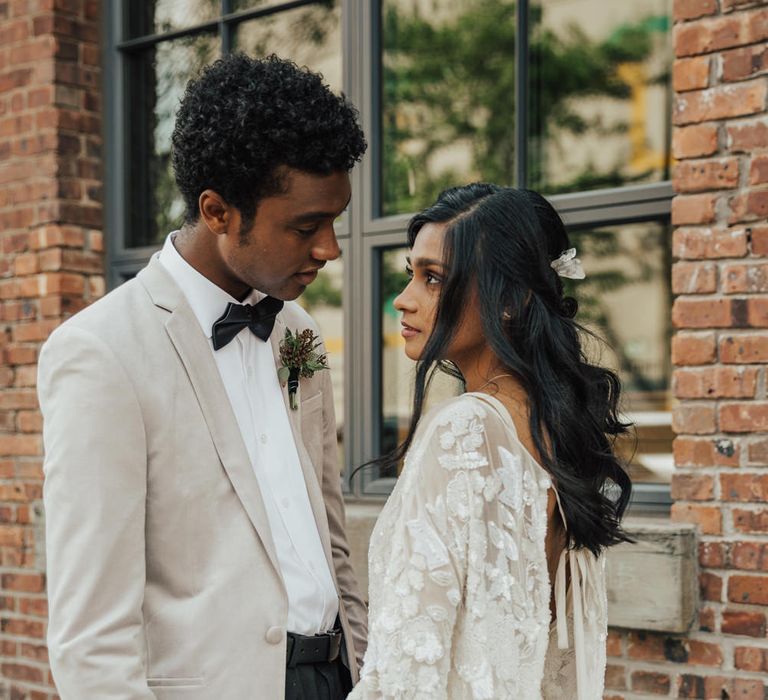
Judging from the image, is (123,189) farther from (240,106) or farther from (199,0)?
(240,106)

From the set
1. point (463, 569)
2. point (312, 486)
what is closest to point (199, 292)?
point (312, 486)

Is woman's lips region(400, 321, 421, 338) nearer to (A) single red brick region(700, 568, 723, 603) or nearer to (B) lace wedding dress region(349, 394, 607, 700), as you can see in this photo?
(B) lace wedding dress region(349, 394, 607, 700)

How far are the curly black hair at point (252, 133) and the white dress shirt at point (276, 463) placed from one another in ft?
0.65

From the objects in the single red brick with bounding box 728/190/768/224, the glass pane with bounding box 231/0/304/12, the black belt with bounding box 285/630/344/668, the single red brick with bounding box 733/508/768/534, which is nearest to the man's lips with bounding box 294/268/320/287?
the black belt with bounding box 285/630/344/668

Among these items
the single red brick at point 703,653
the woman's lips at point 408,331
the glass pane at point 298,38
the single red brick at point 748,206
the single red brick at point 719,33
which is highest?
the glass pane at point 298,38

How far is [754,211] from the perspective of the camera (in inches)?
116

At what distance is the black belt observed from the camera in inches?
86.3

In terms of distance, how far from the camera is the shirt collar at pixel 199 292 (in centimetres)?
226

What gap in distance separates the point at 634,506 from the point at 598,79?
5622 millimetres

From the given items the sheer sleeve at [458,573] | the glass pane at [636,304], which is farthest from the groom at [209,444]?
the glass pane at [636,304]

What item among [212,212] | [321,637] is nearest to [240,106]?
[212,212]

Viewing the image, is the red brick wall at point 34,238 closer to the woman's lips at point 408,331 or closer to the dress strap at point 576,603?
the woman's lips at point 408,331

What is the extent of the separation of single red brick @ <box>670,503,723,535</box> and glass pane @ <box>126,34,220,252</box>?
2.61 meters

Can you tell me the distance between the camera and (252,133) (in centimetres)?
213
